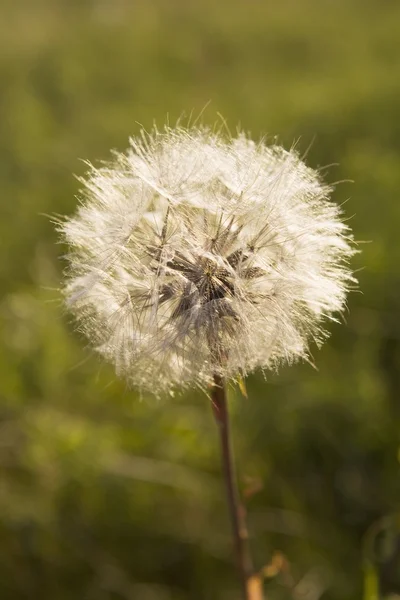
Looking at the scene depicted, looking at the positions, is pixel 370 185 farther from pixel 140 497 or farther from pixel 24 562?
pixel 24 562

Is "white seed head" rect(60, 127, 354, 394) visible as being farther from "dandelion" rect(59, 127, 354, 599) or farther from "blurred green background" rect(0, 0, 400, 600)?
"blurred green background" rect(0, 0, 400, 600)

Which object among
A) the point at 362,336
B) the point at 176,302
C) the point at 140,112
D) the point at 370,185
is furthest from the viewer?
the point at 140,112

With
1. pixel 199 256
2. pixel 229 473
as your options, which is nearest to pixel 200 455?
pixel 229 473

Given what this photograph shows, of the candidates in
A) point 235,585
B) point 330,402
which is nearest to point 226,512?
point 235,585

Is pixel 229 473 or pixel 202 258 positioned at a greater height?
pixel 202 258

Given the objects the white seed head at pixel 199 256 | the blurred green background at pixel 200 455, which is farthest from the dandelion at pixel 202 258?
the blurred green background at pixel 200 455

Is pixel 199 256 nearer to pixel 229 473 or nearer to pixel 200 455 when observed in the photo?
pixel 229 473

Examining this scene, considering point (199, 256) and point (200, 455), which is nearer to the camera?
point (199, 256)
